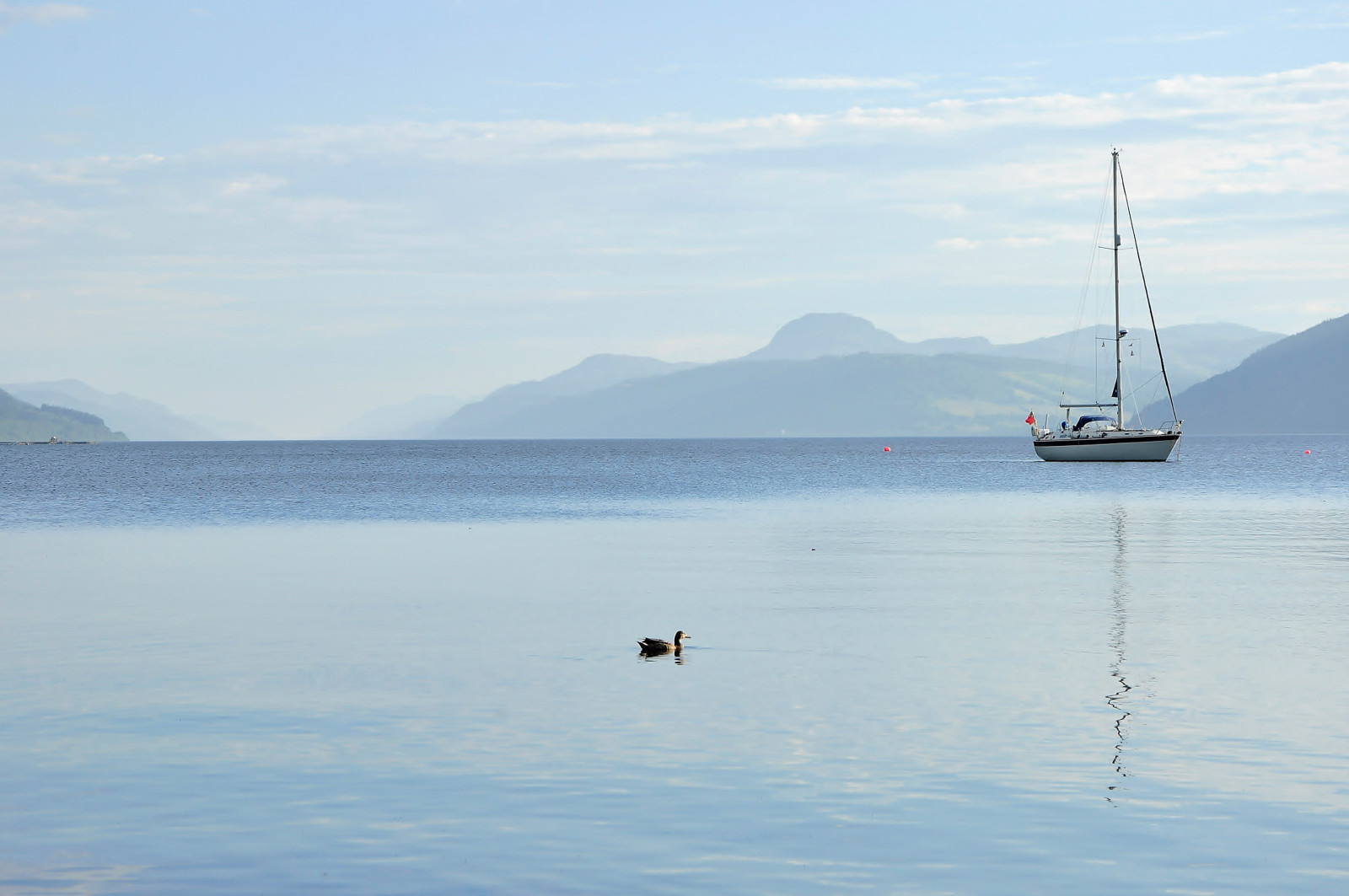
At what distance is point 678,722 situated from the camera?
1911cm

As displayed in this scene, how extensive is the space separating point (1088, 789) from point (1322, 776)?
9.83ft

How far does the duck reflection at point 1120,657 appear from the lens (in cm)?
1642

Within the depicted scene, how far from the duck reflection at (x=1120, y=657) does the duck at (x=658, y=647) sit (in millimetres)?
7736

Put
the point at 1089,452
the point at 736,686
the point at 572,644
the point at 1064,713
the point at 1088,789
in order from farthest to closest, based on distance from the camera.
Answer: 1. the point at 1089,452
2. the point at 572,644
3. the point at 736,686
4. the point at 1064,713
5. the point at 1088,789

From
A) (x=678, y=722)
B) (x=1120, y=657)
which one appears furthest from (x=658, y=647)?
(x=1120, y=657)

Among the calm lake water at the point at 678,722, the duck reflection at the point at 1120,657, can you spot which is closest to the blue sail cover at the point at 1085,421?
the duck reflection at the point at 1120,657

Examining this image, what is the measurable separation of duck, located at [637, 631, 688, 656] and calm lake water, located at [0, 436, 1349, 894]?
42 centimetres

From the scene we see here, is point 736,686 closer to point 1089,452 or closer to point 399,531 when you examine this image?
point 399,531

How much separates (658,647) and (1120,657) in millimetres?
8387

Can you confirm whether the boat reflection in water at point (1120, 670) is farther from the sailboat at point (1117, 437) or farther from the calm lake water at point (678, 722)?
the sailboat at point (1117, 437)

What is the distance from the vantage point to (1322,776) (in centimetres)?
1579

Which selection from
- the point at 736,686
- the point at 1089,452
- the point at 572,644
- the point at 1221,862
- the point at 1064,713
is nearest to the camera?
the point at 1221,862

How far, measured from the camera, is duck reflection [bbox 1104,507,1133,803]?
16.4 metres

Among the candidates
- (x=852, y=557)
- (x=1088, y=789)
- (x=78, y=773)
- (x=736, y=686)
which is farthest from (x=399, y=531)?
(x=1088, y=789)
